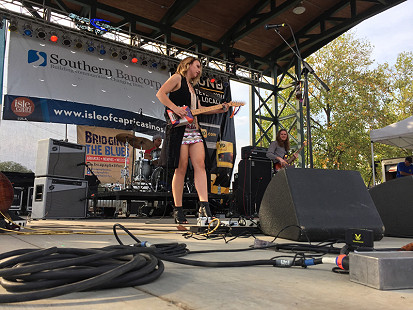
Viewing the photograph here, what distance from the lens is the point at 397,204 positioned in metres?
2.64

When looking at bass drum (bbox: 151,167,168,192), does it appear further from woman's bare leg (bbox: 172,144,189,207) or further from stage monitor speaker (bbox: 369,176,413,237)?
stage monitor speaker (bbox: 369,176,413,237)

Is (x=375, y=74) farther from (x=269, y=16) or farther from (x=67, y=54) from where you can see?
(x=67, y=54)

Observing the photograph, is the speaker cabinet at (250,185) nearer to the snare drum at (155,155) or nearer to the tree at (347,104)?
the snare drum at (155,155)

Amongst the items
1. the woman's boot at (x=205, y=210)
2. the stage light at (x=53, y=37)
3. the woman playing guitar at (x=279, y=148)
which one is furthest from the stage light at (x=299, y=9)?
the woman's boot at (x=205, y=210)

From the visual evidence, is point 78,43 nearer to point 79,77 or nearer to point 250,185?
point 79,77

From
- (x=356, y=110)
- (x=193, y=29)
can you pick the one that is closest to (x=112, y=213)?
(x=193, y=29)

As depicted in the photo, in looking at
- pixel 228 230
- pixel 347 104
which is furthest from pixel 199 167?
pixel 347 104

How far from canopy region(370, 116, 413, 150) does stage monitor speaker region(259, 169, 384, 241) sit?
5821 mm

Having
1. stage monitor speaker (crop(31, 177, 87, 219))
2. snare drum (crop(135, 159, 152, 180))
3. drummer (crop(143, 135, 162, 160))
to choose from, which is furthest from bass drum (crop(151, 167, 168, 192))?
stage monitor speaker (crop(31, 177, 87, 219))

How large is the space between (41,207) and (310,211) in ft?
14.7

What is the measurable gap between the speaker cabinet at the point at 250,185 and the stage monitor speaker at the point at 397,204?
9.51 ft

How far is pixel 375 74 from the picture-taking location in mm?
18297

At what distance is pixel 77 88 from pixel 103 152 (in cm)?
167

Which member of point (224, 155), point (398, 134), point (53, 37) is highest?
point (53, 37)
